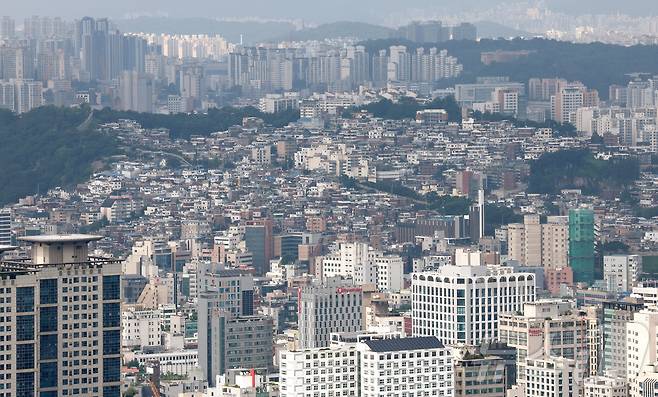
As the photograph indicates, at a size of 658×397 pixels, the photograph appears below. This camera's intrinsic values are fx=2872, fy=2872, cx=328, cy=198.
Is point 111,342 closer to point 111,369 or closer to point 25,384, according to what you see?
point 111,369

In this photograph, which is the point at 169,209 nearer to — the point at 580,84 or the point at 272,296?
the point at 272,296

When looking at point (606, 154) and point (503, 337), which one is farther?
point (606, 154)

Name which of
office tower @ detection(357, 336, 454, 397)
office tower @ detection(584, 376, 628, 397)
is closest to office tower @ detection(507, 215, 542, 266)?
office tower @ detection(584, 376, 628, 397)

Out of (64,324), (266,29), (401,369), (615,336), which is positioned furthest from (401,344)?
(266,29)

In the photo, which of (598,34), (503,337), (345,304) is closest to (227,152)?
(598,34)

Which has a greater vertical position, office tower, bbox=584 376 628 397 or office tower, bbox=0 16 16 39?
office tower, bbox=0 16 16 39

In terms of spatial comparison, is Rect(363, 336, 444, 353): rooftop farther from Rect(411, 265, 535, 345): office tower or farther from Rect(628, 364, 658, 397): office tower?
Rect(411, 265, 535, 345): office tower
